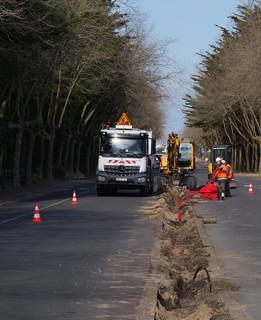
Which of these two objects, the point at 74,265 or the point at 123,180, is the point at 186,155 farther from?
the point at 74,265

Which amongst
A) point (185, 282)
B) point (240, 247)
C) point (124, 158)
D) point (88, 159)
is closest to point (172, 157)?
point (124, 158)

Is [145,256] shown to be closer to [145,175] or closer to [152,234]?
[152,234]

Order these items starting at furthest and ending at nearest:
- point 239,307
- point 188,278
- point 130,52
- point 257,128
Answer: point 257,128, point 130,52, point 188,278, point 239,307

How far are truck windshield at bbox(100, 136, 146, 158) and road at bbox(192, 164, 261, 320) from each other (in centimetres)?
601

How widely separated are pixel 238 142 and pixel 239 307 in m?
88.3

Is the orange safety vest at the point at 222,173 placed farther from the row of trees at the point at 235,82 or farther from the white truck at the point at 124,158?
the row of trees at the point at 235,82

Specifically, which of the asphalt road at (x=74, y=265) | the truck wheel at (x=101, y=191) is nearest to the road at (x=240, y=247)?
the asphalt road at (x=74, y=265)

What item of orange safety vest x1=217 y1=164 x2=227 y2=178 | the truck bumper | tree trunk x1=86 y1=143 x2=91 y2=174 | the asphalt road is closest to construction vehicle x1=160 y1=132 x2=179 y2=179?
the truck bumper

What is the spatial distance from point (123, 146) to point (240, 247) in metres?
19.3

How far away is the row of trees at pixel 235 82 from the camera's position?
2477 inches

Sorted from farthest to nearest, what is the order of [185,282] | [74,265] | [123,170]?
[123,170], [74,265], [185,282]

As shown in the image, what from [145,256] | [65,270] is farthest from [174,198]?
[65,270]

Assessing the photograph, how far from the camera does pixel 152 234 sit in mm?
17688

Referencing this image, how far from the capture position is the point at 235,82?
229ft
